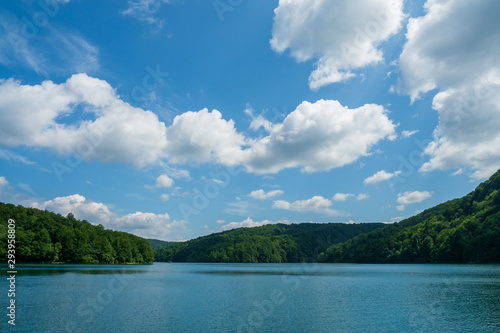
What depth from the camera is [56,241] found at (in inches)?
6107

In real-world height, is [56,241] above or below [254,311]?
above

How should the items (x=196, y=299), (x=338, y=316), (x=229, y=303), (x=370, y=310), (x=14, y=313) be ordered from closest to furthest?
(x=14, y=313) → (x=338, y=316) → (x=370, y=310) → (x=229, y=303) → (x=196, y=299)

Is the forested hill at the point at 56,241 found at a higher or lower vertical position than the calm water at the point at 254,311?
higher

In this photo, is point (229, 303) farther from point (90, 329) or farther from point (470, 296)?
point (470, 296)

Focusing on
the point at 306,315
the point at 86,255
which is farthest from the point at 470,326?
the point at 86,255

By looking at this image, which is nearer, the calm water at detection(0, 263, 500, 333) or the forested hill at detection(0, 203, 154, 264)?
the calm water at detection(0, 263, 500, 333)

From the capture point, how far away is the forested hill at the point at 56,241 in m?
137

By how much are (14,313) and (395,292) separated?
181 feet

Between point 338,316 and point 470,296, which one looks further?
point 470,296

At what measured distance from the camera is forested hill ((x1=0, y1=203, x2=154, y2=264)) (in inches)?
5394

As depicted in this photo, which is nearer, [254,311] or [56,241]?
[254,311]

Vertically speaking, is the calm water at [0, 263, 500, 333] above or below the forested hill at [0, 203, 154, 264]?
below

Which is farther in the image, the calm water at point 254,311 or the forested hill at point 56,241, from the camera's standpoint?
the forested hill at point 56,241

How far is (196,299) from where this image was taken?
50469mm
